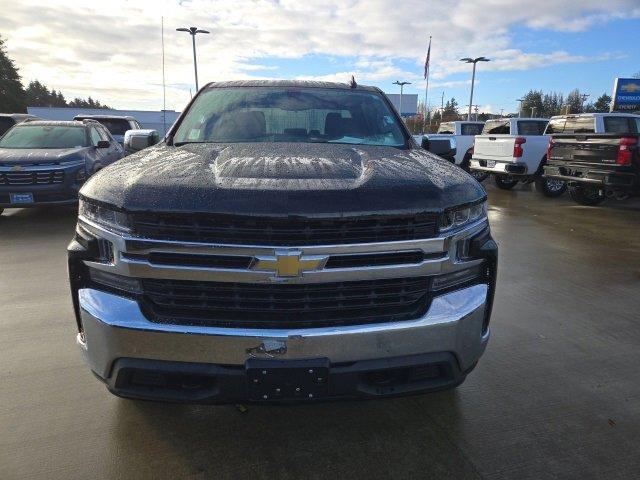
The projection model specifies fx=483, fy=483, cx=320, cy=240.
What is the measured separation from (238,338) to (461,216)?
1.12 metres

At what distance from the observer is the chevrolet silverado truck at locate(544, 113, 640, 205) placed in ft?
28.1

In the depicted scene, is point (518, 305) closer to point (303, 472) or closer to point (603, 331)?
point (603, 331)

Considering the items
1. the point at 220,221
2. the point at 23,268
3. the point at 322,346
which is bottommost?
the point at 23,268

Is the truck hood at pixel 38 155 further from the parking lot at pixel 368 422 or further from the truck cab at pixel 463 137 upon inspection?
the truck cab at pixel 463 137

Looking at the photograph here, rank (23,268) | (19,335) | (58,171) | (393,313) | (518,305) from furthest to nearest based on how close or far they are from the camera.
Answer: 1. (58,171)
2. (23,268)
3. (518,305)
4. (19,335)
5. (393,313)

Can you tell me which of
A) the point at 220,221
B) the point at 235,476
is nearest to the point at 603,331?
the point at 235,476

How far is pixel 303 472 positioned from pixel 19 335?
2.62 meters

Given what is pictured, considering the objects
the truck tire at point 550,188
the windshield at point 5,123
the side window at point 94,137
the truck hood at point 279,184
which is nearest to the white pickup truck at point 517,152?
the truck tire at point 550,188

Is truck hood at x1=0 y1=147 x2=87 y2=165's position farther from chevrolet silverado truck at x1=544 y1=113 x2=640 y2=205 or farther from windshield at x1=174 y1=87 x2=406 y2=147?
chevrolet silverado truck at x1=544 y1=113 x2=640 y2=205

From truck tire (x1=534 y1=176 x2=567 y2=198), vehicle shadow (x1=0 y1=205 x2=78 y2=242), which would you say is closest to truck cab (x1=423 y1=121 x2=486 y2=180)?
truck tire (x1=534 y1=176 x2=567 y2=198)

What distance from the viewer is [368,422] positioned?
2621mm

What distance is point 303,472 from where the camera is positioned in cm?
224

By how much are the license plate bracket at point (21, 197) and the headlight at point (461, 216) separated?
7627mm

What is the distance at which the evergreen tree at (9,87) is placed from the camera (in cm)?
6066
